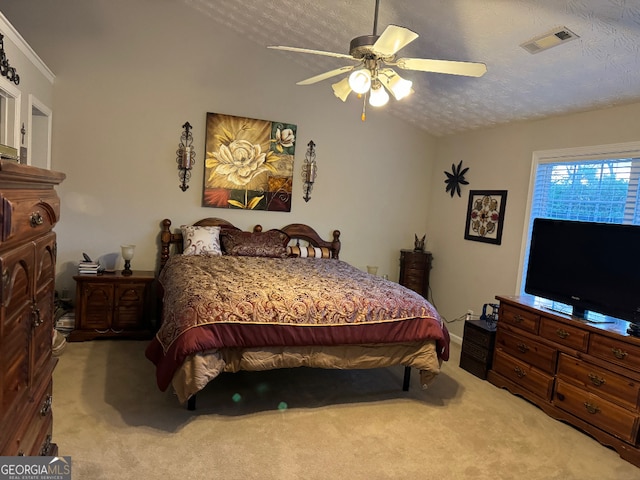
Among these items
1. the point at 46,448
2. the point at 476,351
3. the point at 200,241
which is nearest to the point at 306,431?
the point at 46,448

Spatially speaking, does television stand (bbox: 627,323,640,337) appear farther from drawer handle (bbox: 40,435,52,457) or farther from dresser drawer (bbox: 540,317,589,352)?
drawer handle (bbox: 40,435,52,457)

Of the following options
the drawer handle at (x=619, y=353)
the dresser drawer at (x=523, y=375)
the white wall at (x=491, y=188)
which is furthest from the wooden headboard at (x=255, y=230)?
the drawer handle at (x=619, y=353)

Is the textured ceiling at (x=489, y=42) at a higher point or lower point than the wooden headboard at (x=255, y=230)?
higher

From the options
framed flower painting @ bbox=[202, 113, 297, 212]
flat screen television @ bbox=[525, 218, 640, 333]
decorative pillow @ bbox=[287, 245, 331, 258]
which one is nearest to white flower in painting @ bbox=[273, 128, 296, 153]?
framed flower painting @ bbox=[202, 113, 297, 212]

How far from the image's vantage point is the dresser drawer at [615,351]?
2.65m

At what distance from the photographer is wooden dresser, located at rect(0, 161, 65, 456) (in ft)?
3.77

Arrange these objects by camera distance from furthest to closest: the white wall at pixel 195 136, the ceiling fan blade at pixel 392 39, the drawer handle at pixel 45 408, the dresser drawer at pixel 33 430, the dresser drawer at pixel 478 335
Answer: the white wall at pixel 195 136 → the dresser drawer at pixel 478 335 → the ceiling fan blade at pixel 392 39 → the drawer handle at pixel 45 408 → the dresser drawer at pixel 33 430

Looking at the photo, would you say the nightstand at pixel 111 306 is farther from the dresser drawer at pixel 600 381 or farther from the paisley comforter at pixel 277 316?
the dresser drawer at pixel 600 381

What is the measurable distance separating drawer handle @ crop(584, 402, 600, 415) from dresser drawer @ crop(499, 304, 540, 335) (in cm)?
58

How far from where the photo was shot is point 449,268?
5137 millimetres

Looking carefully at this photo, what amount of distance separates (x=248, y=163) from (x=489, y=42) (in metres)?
2.70

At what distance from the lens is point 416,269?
17.3 ft

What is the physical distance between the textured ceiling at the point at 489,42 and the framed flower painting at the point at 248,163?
889 mm

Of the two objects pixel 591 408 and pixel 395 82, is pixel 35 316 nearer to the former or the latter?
pixel 395 82
